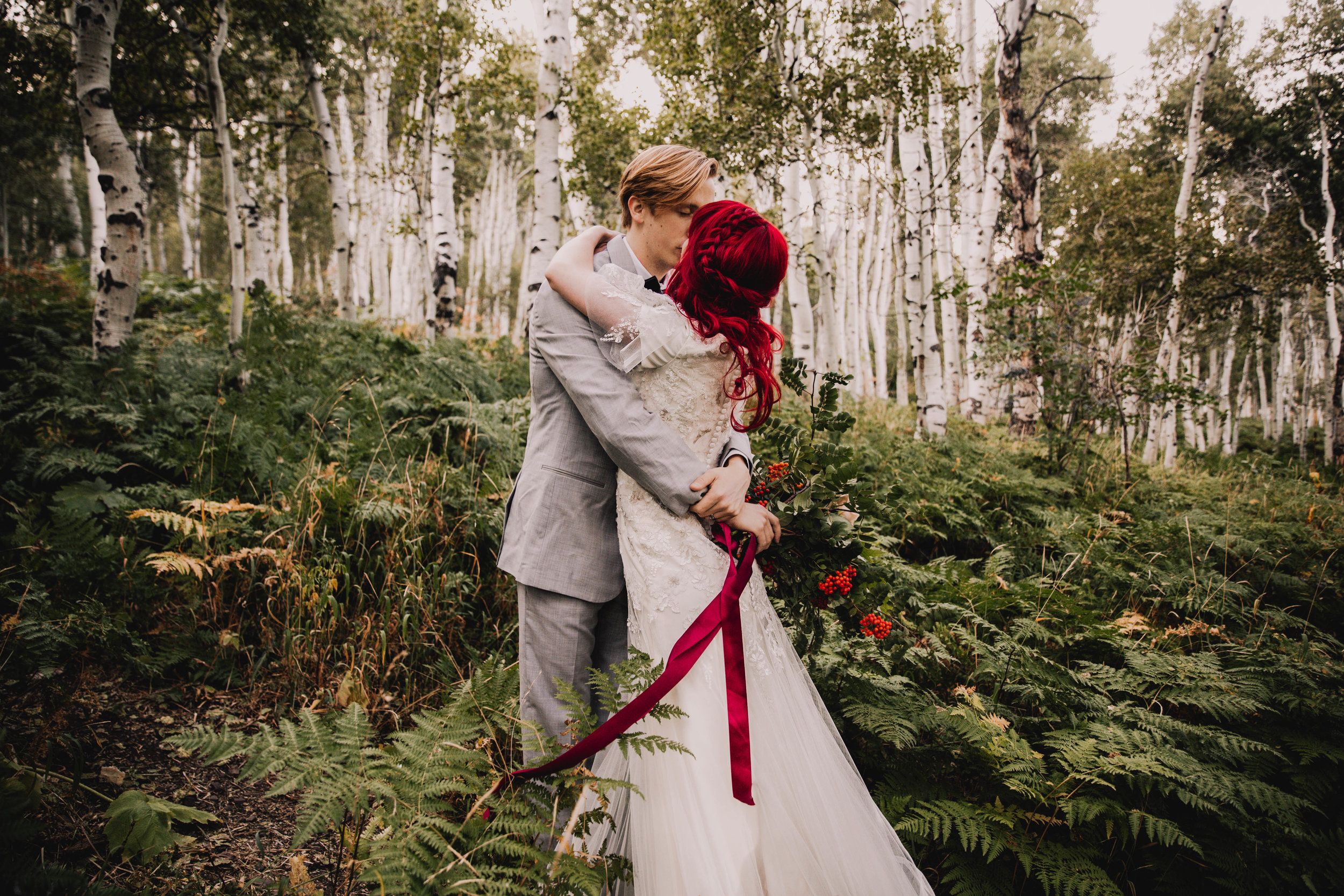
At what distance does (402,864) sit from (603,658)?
2.97 ft

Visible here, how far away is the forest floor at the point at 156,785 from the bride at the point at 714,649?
1063 mm

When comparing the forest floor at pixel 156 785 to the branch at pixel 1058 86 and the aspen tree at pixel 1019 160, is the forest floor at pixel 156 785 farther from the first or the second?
the branch at pixel 1058 86

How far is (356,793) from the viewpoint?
1.29 metres

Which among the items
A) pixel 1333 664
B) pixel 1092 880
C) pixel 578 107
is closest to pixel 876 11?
pixel 578 107

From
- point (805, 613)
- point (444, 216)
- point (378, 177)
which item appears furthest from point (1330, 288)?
point (378, 177)

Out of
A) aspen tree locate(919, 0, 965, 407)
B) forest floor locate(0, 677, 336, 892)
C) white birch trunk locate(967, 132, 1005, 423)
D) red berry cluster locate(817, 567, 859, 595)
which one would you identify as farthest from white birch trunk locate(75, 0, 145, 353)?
aspen tree locate(919, 0, 965, 407)

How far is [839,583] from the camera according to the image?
1778 mm

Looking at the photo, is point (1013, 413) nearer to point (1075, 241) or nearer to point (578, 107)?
point (578, 107)

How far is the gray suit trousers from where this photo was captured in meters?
1.77

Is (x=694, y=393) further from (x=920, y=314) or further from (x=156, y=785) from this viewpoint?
(x=920, y=314)

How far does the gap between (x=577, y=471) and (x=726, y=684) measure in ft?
2.38

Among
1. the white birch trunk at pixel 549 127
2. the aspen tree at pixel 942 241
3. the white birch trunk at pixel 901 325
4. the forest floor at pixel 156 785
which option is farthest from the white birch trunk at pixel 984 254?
the forest floor at pixel 156 785

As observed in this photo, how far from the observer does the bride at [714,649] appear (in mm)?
1426

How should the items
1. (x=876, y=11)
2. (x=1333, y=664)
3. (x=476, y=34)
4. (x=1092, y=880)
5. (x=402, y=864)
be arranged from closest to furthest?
(x=402, y=864), (x=1092, y=880), (x=1333, y=664), (x=476, y=34), (x=876, y=11)
